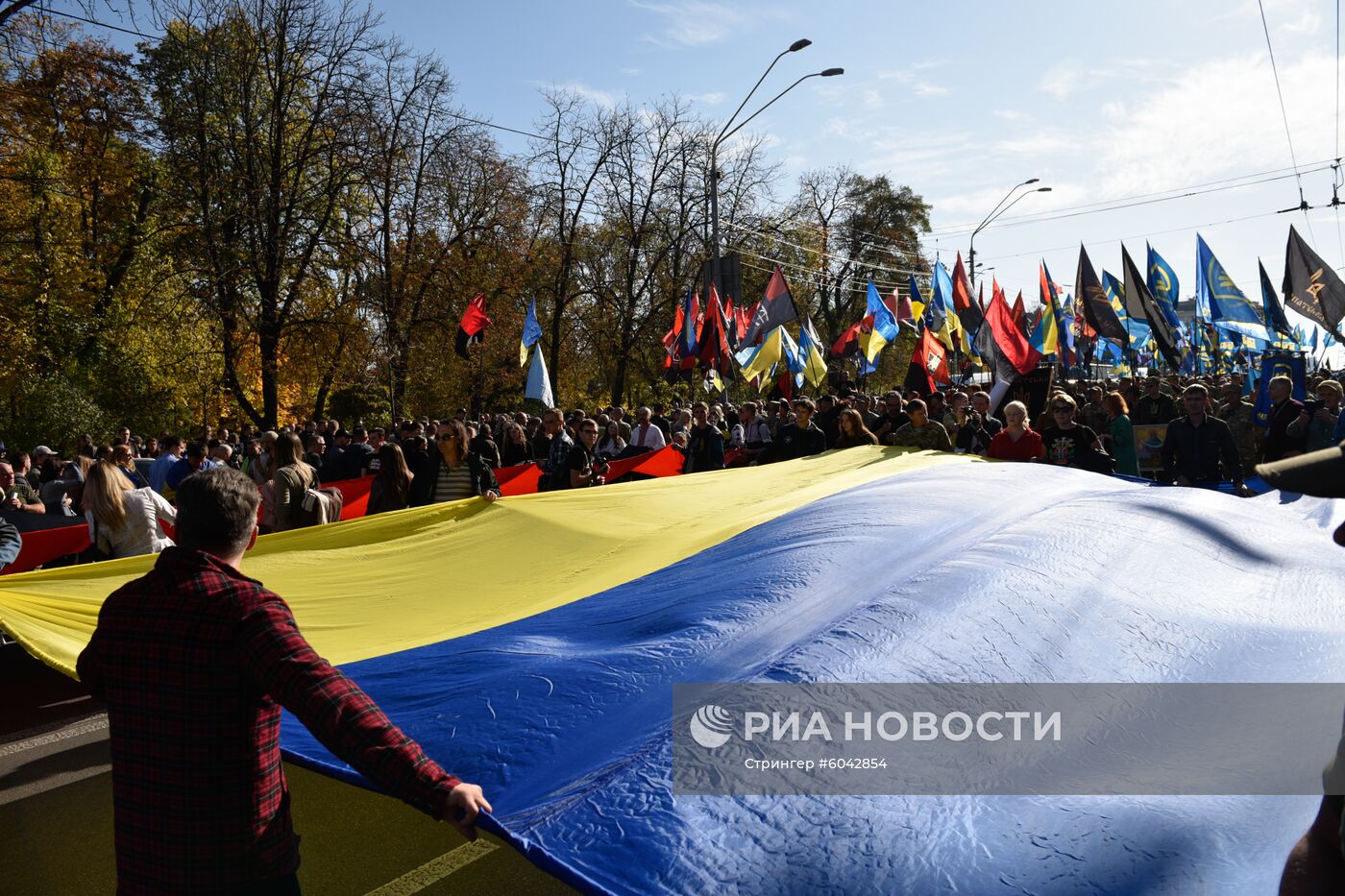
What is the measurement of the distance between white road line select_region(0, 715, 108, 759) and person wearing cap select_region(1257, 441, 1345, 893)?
6.75 meters

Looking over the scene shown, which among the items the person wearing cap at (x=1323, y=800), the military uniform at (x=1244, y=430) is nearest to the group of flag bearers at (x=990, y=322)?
the military uniform at (x=1244, y=430)

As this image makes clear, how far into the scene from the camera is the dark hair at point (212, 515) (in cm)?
230

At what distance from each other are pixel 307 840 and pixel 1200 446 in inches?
317

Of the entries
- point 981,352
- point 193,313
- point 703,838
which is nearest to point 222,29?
point 193,313

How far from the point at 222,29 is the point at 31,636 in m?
21.0

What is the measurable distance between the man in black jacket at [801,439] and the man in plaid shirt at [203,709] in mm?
8622

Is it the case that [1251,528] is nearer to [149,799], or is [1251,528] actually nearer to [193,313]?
[149,799]

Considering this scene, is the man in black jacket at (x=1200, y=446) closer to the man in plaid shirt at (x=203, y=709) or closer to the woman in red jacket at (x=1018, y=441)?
the woman in red jacket at (x=1018, y=441)

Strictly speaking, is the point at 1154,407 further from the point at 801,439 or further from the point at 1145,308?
the point at 801,439

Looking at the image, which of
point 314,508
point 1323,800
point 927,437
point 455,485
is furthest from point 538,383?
point 1323,800

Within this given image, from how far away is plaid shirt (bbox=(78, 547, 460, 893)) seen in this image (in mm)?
2191

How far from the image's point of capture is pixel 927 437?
8.84 metres

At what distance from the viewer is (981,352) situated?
16281 millimetres

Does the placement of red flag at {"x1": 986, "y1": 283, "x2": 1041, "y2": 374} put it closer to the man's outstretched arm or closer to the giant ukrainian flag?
the giant ukrainian flag
